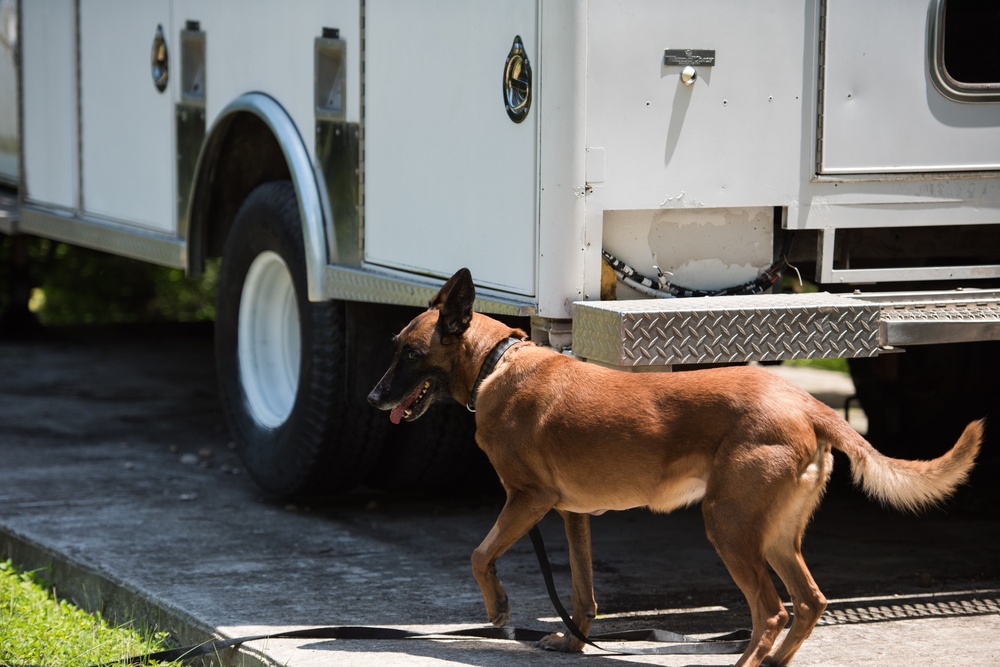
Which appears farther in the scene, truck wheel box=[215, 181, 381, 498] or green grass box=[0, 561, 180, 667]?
truck wheel box=[215, 181, 381, 498]

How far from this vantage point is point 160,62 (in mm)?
7379

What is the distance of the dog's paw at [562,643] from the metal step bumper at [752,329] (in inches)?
34.2

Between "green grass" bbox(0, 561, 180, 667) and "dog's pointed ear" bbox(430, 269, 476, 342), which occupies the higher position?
"dog's pointed ear" bbox(430, 269, 476, 342)

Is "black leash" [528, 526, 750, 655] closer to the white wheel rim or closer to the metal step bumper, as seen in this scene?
the metal step bumper

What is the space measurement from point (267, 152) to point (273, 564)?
222cm

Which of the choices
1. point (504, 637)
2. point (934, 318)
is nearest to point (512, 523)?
point (504, 637)

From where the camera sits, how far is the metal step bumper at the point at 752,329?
448cm

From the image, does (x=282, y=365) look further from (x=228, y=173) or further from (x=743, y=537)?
(x=743, y=537)

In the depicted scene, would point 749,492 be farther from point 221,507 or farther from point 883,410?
point 883,410

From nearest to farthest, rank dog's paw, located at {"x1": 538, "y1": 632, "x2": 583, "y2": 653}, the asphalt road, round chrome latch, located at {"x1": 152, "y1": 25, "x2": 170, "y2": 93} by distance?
1. dog's paw, located at {"x1": 538, "y1": 632, "x2": 583, "y2": 653}
2. the asphalt road
3. round chrome latch, located at {"x1": 152, "y1": 25, "x2": 170, "y2": 93}

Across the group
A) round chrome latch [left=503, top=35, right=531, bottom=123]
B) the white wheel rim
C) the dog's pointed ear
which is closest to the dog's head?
the dog's pointed ear

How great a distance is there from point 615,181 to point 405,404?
992 millimetres

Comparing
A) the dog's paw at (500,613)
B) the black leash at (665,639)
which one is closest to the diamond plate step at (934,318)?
the black leash at (665,639)

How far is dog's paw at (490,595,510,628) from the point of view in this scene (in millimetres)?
4574
